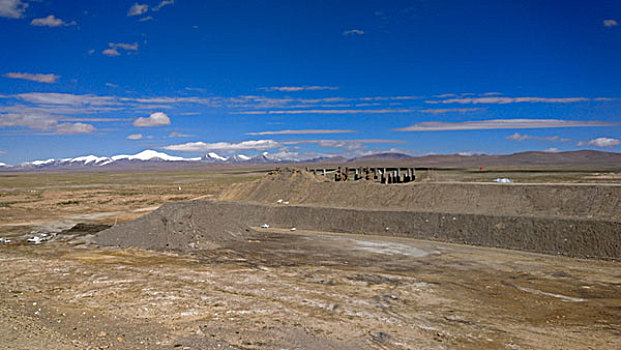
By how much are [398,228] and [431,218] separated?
1.85 m

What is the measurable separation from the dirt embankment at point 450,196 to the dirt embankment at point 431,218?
51 millimetres

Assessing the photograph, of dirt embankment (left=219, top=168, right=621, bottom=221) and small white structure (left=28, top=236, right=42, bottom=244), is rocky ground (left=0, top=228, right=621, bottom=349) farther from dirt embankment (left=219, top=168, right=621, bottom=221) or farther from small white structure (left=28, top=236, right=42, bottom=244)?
dirt embankment (left=219, top=168, right=621, bottom=221)

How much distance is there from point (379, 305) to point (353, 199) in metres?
17.6

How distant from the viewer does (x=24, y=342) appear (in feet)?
28.1

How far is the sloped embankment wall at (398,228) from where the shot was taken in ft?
62.4

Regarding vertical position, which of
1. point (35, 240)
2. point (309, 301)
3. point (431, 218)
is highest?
point (431, 218)

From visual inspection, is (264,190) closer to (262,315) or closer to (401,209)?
(401,209)

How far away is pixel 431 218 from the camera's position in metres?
23.7

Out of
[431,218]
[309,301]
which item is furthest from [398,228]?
[309,301]

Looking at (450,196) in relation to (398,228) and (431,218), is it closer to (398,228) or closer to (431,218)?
(431,218)

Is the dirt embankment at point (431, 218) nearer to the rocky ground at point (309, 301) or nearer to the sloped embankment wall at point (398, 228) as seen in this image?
the sloped embankment wall at point (398, 228)

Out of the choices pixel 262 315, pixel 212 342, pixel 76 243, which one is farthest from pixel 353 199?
pixel 212 342

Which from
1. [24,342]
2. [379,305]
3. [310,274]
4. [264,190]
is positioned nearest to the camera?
[24,342]

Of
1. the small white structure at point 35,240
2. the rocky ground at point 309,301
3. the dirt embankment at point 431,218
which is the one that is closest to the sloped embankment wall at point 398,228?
the dirt embankment at point 431,218
